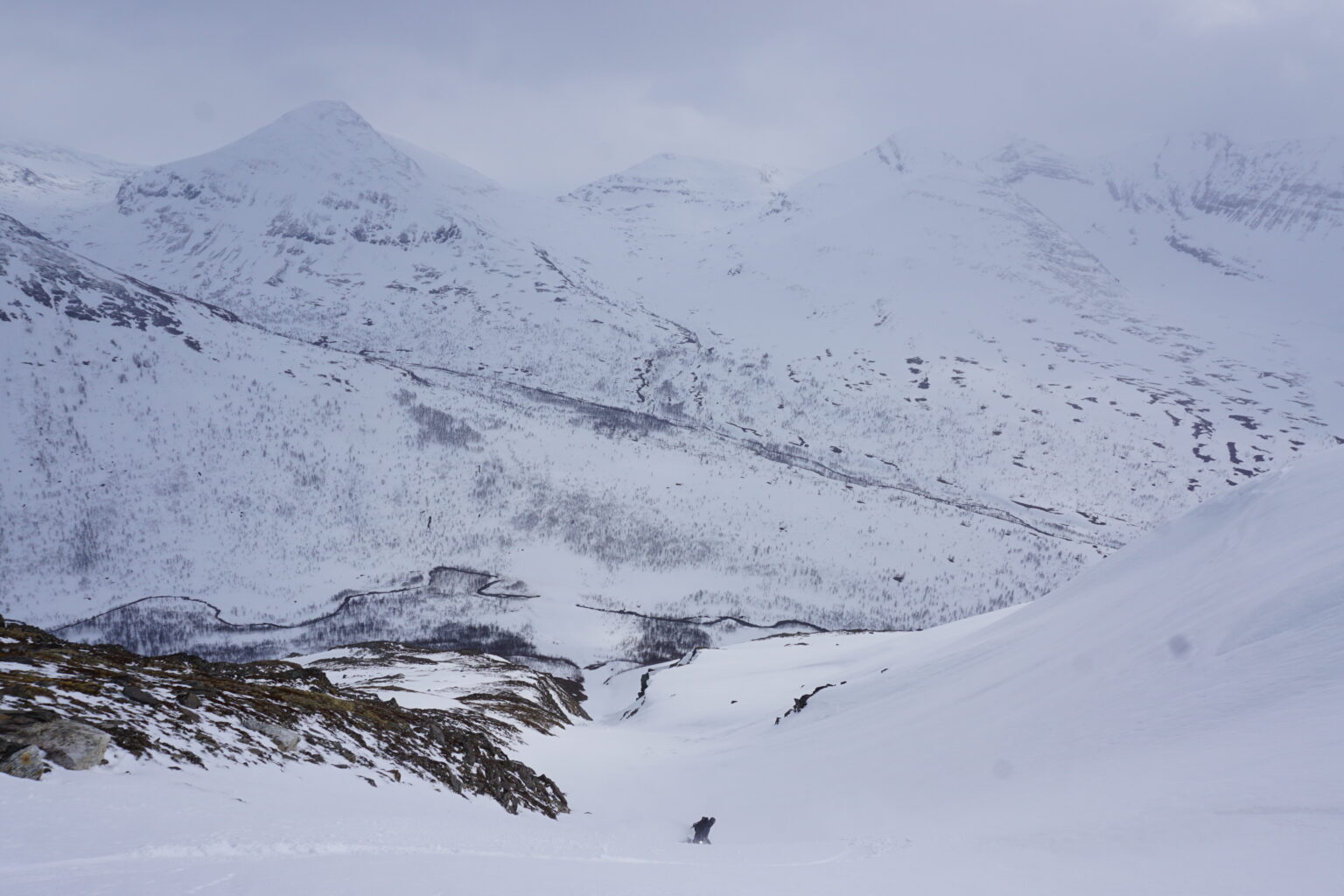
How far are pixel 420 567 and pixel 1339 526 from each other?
457 ft

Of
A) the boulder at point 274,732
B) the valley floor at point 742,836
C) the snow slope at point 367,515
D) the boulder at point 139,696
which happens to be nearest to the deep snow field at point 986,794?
the valley floor at point 742,836

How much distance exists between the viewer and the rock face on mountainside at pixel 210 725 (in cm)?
1067

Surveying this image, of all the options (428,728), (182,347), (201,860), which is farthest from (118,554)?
(201,860)

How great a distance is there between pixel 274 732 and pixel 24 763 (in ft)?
20.9

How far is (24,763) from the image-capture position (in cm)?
941

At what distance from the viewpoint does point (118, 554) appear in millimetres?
127312

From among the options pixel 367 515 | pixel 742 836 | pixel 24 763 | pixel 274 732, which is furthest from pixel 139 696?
pixel 367 515

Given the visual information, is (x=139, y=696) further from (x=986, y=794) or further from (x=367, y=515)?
(x=367, y=515)

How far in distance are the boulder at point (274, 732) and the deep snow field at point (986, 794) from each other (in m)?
1.31

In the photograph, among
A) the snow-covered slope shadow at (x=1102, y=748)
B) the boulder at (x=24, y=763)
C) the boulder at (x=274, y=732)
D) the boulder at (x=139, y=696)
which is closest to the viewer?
the boulder at (x=24, y=763)

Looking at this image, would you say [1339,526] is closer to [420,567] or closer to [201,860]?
[201,860]

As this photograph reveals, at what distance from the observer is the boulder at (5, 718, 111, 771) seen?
32.7 feet

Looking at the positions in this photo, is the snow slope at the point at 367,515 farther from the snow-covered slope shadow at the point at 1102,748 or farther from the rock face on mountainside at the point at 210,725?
the rock face on mountainside at the point at 210,725

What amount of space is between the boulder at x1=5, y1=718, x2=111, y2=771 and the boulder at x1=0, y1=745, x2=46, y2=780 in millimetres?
228
